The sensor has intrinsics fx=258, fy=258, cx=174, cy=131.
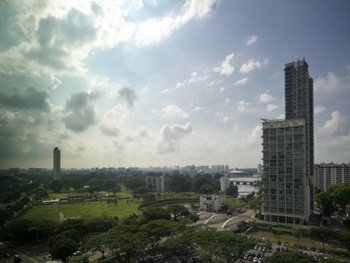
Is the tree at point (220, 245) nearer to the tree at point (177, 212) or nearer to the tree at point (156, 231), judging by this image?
the tree at point (156, 231)

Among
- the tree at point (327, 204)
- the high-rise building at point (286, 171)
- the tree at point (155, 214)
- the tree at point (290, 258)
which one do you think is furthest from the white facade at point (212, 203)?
the tree at point (290, 258)

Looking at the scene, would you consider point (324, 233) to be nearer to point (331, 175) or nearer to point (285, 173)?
point (285, 173)

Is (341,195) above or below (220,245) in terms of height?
above

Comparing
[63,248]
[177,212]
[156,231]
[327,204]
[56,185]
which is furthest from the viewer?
[56,185]

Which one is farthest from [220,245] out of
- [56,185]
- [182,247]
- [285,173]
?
[56,185]

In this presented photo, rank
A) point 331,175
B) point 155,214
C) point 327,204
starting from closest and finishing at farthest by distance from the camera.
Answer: point 155,214, point 327,204, point 331,175

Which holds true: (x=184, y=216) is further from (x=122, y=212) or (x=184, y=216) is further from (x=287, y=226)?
(x=287, y=226)

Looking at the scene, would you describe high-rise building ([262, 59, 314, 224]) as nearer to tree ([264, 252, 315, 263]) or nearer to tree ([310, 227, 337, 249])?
tree ([310, 227, 337, 249])

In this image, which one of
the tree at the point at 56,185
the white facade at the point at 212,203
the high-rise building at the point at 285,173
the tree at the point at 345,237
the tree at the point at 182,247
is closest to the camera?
the tree at the point at 182,247

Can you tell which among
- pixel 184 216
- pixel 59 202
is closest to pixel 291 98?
pixel 184 216
